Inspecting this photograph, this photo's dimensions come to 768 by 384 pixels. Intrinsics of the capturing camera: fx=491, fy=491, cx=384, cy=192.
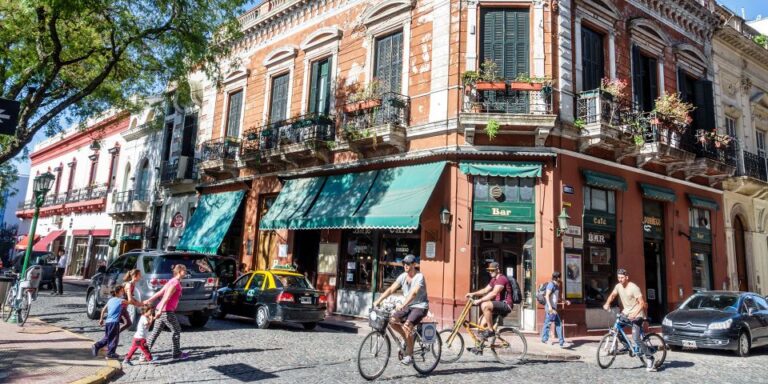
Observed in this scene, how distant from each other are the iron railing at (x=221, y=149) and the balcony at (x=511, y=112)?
10.8 meters

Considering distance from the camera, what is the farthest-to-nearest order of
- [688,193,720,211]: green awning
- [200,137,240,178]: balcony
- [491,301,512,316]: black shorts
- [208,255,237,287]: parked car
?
[200,137,240,178]: balcony
[688,193,720,211]: green awning
[208,255,237,287]: parked car
[491,301,512,316]: black shorts

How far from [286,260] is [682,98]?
1557cm

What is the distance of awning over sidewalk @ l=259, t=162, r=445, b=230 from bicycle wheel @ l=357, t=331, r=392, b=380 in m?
5.31

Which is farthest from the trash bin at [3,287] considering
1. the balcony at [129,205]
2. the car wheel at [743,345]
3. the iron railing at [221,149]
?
the car wheel at [743,345]

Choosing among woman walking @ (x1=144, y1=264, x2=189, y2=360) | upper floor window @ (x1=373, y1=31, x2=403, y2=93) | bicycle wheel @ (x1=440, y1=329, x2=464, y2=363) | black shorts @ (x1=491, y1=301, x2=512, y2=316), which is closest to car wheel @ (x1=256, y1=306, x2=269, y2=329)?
woman walking @ (x1=144, y1=264, x2=189, y2=360)

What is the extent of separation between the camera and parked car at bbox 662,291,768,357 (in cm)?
1090

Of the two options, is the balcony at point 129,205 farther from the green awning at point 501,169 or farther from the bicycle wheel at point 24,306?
the green awning at point 501,169

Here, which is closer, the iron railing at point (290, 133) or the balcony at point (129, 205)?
the iron railing at point (290, 133)

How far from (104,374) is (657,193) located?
15452 millimetres

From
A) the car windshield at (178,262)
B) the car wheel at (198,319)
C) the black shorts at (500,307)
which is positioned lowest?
the car wheel at (198,319)

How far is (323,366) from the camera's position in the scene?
27.0 feet

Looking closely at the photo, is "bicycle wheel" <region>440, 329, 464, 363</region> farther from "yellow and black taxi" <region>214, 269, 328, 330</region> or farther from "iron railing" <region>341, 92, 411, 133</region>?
"iron railing" <region>341, 92, 411, 133</region>

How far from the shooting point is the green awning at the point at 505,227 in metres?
13.0

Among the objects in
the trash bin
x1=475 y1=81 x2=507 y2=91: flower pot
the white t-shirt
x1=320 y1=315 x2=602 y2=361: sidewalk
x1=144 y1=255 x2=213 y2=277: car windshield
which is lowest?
x1=320 y1=315 x2=602 y2=361: sidewalk
